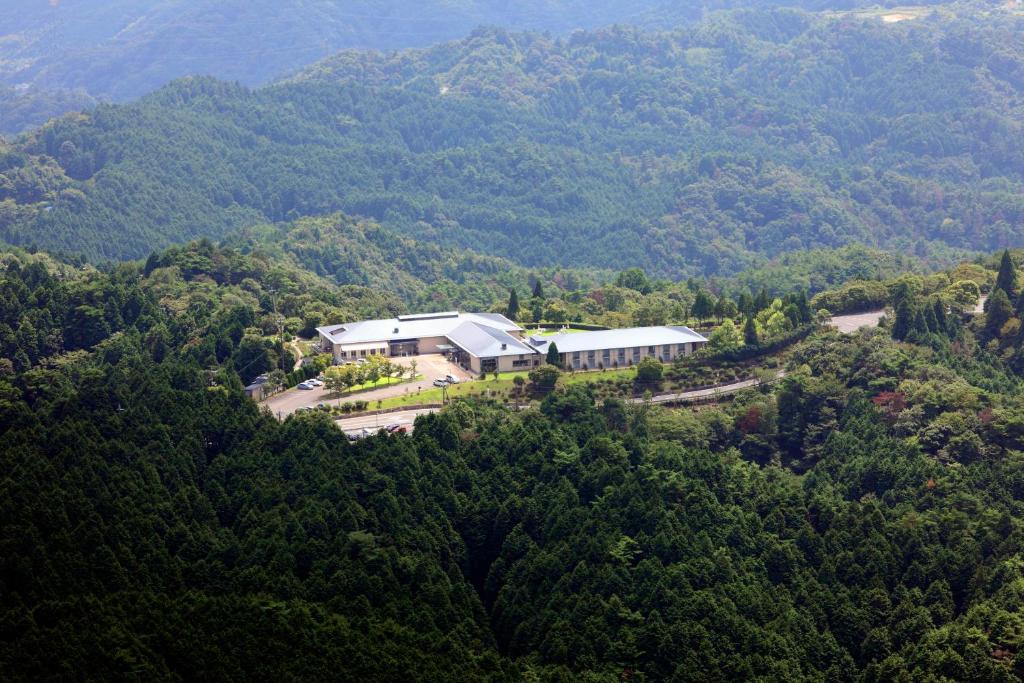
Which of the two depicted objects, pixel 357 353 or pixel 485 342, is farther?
pixel 357 353

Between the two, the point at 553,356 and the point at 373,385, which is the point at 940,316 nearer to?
the point at 553,356

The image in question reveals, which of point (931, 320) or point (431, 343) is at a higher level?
point (931, 320)

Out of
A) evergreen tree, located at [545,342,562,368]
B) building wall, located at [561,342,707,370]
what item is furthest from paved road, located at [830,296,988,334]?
evergreen tree, located at [545,342,562,368]

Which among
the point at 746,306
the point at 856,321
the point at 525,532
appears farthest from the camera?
the point at 746,306

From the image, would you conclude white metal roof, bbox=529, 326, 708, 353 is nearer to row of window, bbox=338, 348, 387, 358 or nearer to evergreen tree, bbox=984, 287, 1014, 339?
row of window, bbox=338, 348, 387, 358

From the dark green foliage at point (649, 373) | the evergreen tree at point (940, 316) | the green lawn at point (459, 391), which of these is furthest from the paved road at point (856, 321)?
the green lawn at point (459, 391)

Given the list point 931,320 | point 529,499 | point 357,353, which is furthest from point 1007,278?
point 529,499

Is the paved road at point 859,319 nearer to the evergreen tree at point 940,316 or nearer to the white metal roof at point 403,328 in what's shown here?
the evergreen tree at point 940,316
